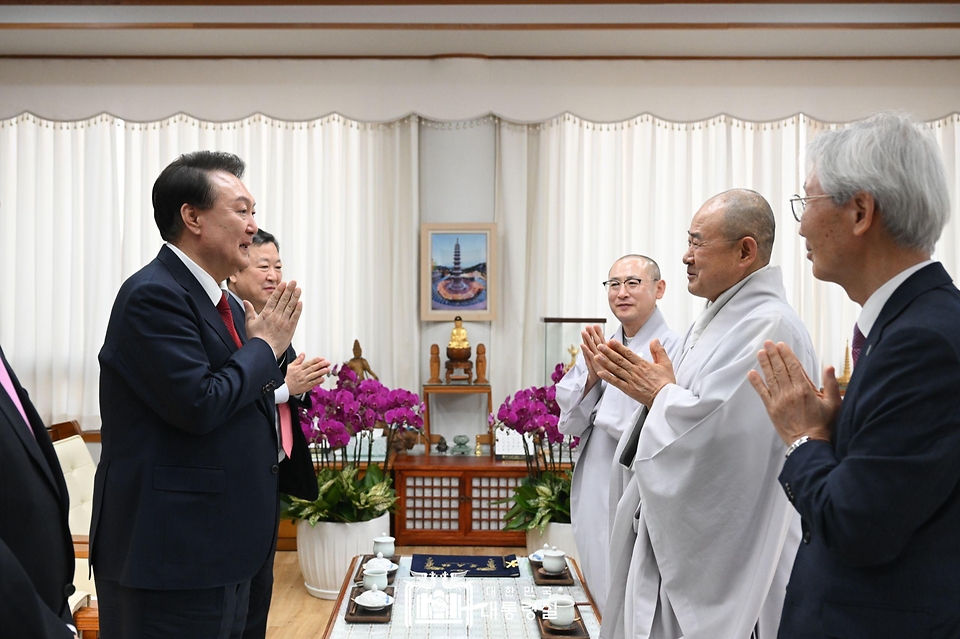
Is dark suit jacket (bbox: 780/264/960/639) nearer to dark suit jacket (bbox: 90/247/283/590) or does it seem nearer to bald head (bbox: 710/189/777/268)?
bald head (bbox: 710/189/777/268)

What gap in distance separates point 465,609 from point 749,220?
1.49m

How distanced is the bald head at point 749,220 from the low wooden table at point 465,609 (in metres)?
1.24

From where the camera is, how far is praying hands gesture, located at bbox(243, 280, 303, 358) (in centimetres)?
186

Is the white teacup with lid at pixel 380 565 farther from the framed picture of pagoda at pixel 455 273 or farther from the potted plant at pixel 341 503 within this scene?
the framed picture of pagoda at pixel 455 273

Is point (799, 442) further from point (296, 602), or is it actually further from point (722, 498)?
point (296, 602)

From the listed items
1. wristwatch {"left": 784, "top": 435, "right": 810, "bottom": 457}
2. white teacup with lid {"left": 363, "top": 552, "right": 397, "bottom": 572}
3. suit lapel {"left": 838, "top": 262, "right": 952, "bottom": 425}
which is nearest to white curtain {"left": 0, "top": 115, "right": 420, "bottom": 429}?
white teacup with lid {"left": 363, "top": 552, "right": 397, "bottom": 572}

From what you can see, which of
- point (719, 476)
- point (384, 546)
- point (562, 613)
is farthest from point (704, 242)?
point (384, 546)

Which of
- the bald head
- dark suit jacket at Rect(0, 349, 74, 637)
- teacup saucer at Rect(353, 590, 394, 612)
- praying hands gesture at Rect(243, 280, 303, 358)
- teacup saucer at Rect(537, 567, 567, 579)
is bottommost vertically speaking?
teacup saucer at Rect(537, 567, 567, 579)

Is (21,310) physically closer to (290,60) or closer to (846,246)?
(290,60)

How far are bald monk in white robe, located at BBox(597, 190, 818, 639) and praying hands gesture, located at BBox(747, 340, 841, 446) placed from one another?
20.1 inches

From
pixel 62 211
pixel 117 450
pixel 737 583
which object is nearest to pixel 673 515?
pixel 737 583

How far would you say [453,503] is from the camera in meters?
4.62

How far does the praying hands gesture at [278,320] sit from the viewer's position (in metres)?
1.86

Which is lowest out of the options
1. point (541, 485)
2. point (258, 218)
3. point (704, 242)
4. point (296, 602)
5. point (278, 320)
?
point (296, 602)
